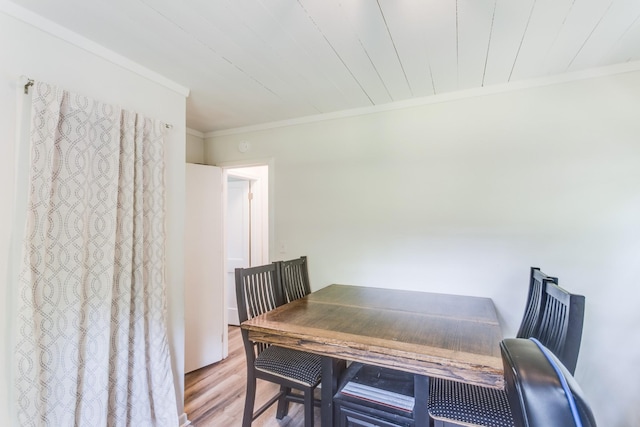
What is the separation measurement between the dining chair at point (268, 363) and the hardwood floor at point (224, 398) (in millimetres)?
114

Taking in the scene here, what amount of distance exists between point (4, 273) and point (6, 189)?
368 millimetres

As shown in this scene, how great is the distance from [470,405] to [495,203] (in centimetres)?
137

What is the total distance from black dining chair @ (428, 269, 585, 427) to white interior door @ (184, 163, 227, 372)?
2.20 m

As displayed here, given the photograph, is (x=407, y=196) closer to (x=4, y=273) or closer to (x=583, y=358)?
(x=583, y=358)

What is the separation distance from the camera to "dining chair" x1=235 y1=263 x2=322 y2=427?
5.54ft

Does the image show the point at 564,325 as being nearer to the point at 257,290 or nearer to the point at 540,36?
the point at 540,36

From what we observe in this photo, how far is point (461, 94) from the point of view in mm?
2270

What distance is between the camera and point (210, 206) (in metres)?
3.03

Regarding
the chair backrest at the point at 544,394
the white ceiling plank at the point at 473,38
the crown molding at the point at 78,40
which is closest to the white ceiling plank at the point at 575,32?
the white ceiling plank at the point at 473,38

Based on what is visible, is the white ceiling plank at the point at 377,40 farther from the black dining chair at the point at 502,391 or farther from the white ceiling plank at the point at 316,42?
the black dining chair at the point at 502,391

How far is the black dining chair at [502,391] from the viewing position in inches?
45.2

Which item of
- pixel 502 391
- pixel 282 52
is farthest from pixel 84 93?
pixel 502 391

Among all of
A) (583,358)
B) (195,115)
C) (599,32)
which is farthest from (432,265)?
(195,115)

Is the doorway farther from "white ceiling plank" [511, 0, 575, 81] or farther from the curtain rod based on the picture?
"white ceiling plank" [511, 0, 575, 81]
